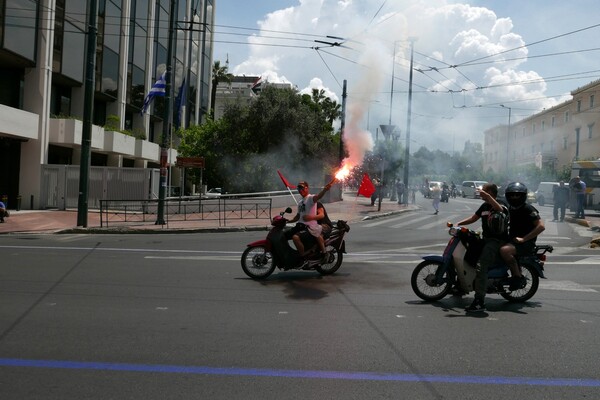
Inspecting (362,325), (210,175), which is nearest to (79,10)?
(210,175)

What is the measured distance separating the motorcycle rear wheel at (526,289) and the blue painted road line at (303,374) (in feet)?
Answer: 10.3

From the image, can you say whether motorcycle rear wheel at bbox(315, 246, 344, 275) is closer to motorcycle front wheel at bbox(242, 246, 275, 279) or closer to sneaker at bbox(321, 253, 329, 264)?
sneaker at bbox(321, 253, 329, 264)

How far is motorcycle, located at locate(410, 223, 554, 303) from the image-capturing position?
7.22m

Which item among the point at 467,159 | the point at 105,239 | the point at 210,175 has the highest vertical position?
the point at 467,159

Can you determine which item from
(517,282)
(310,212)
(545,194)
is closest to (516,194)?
(517,282)

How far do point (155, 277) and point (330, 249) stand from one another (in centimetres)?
302

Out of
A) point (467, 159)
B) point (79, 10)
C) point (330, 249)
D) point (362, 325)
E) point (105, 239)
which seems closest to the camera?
point (362, 325)

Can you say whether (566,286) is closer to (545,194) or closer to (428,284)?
(428,284)

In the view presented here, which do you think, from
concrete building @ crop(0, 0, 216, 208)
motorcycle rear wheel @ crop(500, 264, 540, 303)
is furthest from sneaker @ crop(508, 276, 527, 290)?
concrete building @ crop(0, 0, 216, 208)

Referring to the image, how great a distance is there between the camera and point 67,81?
92.6 ft

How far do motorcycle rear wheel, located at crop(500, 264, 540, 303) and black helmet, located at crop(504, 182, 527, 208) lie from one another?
87 cm

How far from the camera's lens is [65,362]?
462cm

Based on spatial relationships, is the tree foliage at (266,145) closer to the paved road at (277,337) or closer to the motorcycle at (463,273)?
the paved road at (277,337)

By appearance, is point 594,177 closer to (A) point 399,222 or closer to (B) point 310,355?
(A) point 399,222
